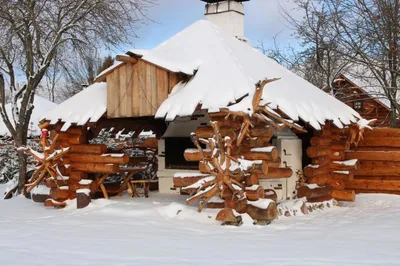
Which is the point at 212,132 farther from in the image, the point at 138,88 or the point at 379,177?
the point at 379,177

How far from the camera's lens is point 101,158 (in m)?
10.7

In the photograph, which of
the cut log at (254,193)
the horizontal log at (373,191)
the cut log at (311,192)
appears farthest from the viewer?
the horizontal log at (373,191)

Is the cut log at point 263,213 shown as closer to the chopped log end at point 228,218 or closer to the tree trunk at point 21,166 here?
the chopped log end at point 228,218

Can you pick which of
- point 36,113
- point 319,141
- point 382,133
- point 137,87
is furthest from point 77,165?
point 36,113

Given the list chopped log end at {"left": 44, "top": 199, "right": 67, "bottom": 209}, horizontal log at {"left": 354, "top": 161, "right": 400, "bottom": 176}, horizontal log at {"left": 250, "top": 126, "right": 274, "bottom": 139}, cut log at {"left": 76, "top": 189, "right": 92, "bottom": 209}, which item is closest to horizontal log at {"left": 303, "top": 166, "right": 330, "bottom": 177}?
horizontal log at {"left": 354, "top": 161, "right": 400, "bottom": 176}

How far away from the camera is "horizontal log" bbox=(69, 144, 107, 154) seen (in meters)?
10.7

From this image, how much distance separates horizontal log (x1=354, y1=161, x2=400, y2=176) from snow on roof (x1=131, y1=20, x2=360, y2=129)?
1.23 m

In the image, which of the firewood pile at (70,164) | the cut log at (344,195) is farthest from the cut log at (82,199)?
the cut log at (344,195)

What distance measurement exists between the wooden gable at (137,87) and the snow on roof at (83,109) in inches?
12.8

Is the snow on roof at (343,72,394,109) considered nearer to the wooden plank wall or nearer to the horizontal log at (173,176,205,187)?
the wooden plank wall

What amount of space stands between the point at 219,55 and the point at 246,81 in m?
1.35

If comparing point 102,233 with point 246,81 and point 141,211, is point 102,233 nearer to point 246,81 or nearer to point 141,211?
point 141,211

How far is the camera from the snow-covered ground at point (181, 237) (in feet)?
20.1

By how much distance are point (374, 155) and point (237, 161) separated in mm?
5033
